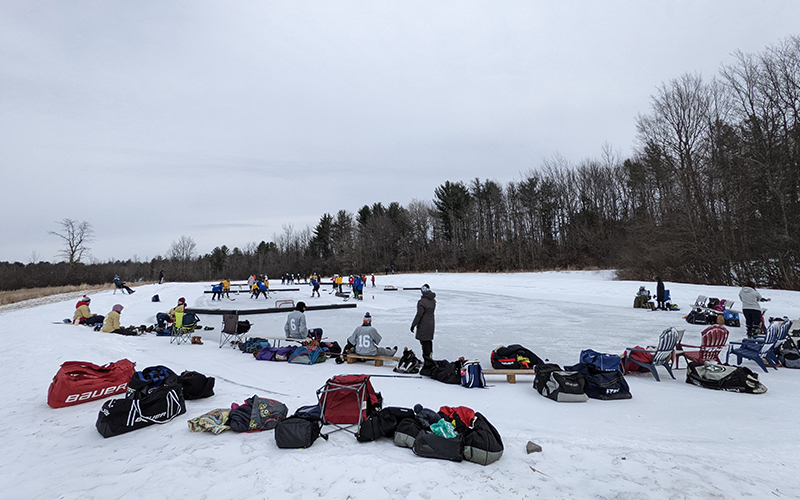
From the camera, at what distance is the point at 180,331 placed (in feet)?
36.6

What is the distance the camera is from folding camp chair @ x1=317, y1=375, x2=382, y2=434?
4734 millimetres

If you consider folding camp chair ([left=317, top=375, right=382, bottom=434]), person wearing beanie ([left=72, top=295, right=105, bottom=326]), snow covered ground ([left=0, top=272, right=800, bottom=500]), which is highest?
person wearing beanie ([left=72, top=295, right=105, bottom=326])

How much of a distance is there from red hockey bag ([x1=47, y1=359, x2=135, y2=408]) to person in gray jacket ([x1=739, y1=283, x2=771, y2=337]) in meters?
14.3

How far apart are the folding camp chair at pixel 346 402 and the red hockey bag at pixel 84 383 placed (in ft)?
12.3

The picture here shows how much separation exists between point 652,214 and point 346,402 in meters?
35.1

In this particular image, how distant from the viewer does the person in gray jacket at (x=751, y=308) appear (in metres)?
10.0

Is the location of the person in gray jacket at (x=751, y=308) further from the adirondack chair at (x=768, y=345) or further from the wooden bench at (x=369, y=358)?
the wooden bench at (x=369, y=358)

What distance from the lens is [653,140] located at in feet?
93.6

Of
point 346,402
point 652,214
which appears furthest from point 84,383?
point 652,214

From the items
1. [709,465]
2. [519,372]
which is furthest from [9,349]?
[709,465]

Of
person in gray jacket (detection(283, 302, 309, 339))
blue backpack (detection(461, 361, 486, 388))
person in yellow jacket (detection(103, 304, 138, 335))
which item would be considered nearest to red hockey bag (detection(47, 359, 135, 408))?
person in gray jacket (detection(283, 302, 309, 339))

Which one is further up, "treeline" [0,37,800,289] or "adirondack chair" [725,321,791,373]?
"treeline" [0,37,800,289]

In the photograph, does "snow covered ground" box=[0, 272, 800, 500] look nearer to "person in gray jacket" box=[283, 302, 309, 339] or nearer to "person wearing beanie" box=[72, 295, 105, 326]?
"person in gray jacket" box=[283, 302, 309, 339]

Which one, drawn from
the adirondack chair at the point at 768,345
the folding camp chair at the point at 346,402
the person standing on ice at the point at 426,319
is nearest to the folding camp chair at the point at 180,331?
the person standing on ice at the point at 426,319
